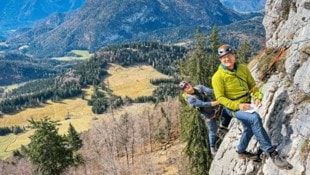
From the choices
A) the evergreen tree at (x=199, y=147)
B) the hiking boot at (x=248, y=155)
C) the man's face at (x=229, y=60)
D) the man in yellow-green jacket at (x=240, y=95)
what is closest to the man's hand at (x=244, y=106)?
the man in yellow-green jacket at (x=240, y=95)

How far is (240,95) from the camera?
53.1ft

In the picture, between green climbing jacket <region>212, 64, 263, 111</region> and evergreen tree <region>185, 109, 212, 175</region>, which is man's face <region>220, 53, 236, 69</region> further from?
evergreen tree <region>185, 109, 212, 175</region>

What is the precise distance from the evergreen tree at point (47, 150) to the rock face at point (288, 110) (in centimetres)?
4186

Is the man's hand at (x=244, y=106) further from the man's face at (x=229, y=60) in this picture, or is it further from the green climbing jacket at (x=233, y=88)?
the man's face at (x=229, y=60)

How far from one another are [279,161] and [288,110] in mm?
2499

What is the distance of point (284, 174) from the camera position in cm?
1552

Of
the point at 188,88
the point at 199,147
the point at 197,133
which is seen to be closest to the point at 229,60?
the point at 188,88

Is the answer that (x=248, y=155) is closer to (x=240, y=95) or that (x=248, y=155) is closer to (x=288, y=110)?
(x=288, y=110)

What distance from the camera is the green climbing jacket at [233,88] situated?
15.9 meters

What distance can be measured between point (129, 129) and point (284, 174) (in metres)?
137

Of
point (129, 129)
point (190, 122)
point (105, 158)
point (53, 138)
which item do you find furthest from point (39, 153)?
point (129, 129)

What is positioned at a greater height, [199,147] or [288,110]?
[288,110]

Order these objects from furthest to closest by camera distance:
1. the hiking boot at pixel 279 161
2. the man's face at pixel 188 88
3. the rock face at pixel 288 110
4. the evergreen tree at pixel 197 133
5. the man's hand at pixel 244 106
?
the evergreen tree at pixel 197 133 < the man's face at pixel 188 88 < the rock face at pixel 288 110 < the man's hand at pixel 244 106 < the hiking boot at pixel 279 161

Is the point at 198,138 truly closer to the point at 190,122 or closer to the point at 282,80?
the point at 190,122
